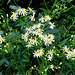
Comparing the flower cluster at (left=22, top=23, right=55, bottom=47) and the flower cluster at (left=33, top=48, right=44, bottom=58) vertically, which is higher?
the flower cluster at (left=22, top=23, right=55, bottom=47)

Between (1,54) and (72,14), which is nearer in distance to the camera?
(1,54)

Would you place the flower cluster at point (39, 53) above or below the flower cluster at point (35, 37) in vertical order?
below

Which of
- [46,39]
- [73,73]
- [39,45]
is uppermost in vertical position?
[46,39]

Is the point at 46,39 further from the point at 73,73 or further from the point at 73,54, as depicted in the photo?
the point at 73,73

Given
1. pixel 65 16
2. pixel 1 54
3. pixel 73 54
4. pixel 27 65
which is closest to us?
pixel 73 54

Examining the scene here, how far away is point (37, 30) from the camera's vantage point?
7.38 ft

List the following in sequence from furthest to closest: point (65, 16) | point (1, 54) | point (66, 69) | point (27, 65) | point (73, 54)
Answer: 1. point (65, 16)
2. point (66, 69)
3. point (27, 65)
4. point (1, 54)
5. point (73, 54)

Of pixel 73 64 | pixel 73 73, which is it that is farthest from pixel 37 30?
pixel 73 73

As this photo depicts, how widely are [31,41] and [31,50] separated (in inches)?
17.6

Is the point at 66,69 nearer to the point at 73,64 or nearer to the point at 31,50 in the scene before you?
the point at 73,64

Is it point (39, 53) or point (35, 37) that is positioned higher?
point (35, 37)

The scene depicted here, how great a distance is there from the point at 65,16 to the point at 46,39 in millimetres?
1343

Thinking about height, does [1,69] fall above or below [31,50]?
below

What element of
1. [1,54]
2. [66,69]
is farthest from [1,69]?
[66,69]
